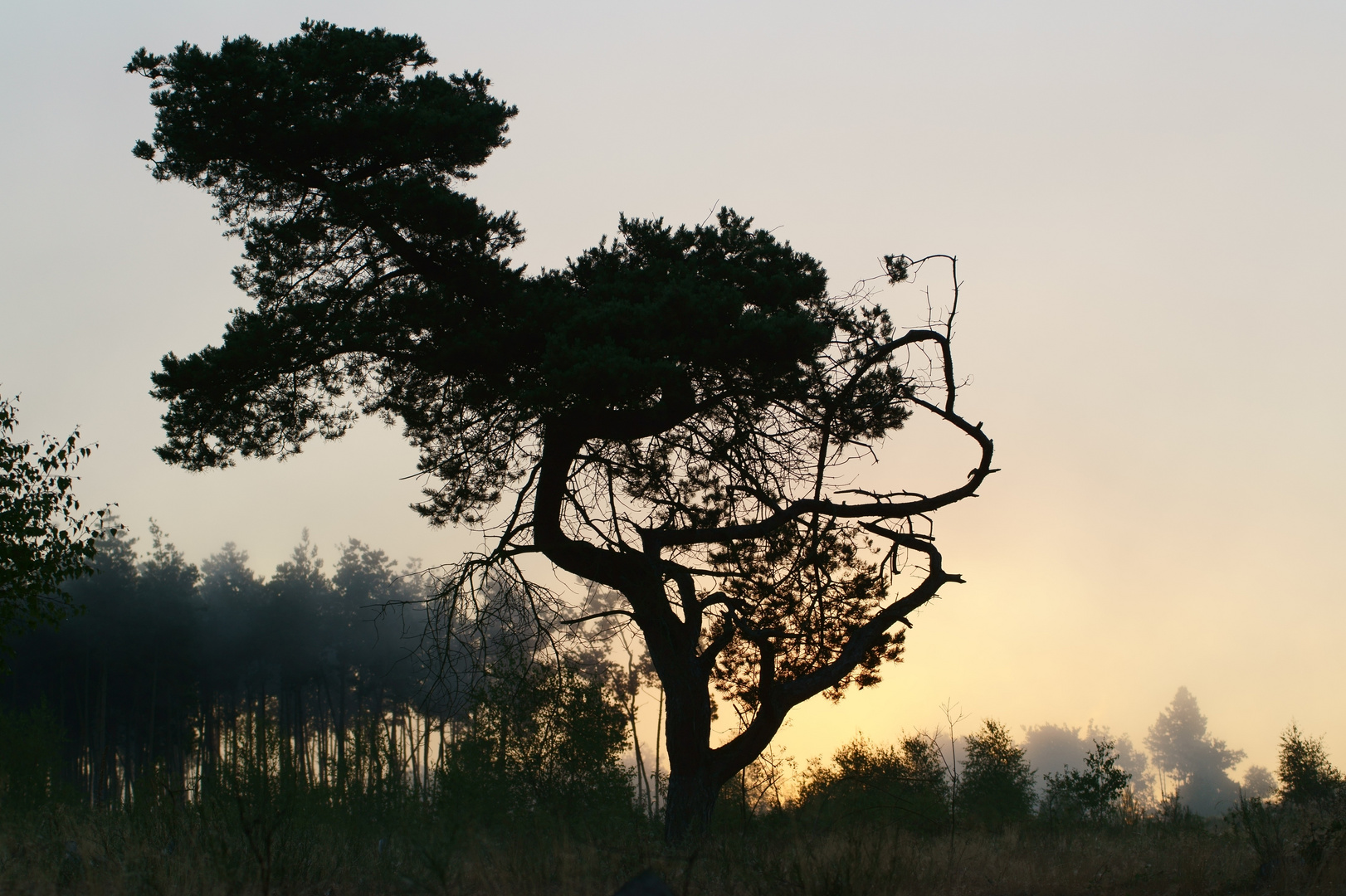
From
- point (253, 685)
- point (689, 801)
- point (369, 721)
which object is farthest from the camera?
point (253, 685)

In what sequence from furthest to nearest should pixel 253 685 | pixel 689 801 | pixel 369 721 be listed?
pixel 253 685 < pixel 369 721 < pixel 689 801

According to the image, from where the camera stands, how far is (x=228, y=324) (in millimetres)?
10305

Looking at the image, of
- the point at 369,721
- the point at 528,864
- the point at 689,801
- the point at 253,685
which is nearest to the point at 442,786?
the point at 689,801

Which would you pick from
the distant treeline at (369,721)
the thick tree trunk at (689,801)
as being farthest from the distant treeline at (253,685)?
the thick tree trunk at (689,801)

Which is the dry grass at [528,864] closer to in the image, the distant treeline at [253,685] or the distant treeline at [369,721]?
the distant treeline at [369,721]

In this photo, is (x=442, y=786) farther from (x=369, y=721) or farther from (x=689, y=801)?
(x=369, y=721)

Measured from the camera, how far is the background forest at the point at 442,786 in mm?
7230

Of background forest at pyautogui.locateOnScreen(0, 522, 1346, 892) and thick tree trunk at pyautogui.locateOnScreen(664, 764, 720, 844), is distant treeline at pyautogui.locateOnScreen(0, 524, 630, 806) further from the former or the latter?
thick tree trunk at pyautogui.locateOnScreen(664, 764, 720, 844)

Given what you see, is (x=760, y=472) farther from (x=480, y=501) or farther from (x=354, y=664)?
(x=354, y=664)

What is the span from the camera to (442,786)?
18859 mm

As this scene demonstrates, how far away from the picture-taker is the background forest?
7230mm

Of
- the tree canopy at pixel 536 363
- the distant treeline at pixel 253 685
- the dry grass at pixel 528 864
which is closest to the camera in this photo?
the dry grass at pixel 528 864

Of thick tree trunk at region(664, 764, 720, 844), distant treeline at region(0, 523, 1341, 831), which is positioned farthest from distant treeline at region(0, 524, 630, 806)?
thick tree trunk at region(664, 764, 720, 844)

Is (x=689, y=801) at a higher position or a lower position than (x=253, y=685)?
lower
